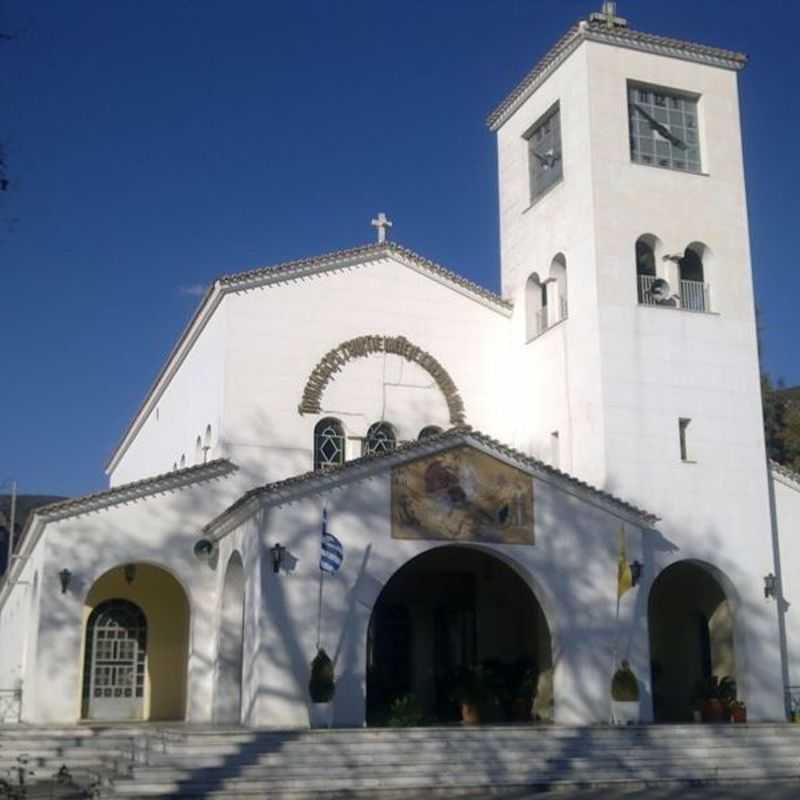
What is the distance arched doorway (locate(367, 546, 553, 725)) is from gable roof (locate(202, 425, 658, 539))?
2301 millimetres

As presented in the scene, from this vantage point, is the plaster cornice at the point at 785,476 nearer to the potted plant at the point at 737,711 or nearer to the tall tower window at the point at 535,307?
Answer: the potted plant at the point at 737,711

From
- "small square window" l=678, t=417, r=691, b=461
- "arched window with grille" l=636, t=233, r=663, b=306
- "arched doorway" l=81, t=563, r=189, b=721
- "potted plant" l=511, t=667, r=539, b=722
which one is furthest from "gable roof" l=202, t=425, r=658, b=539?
Answer: "arched window with grille" l=636, t=233, r=663, b=306

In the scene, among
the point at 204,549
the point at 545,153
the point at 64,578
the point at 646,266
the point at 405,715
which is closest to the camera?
the point at 405,715

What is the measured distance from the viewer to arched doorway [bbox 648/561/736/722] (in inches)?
973

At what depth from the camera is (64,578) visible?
22781 mm

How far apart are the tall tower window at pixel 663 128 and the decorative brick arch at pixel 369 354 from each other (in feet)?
21.4

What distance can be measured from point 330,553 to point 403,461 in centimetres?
220

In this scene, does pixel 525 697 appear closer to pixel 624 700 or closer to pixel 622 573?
pixel 624 700

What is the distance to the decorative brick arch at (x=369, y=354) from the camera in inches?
1012

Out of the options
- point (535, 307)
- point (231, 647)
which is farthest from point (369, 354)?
point (231, 647)

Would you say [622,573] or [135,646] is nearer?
[622,573]

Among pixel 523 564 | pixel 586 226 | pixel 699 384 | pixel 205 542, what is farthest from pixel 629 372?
pixel 205 542

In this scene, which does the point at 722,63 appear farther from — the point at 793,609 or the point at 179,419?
the point at 179,419

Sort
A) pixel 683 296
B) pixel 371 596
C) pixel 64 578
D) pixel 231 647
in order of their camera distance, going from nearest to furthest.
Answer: pixel 371 596 < pixel 64 578 < pixel 231 647 < pixel 683 296
